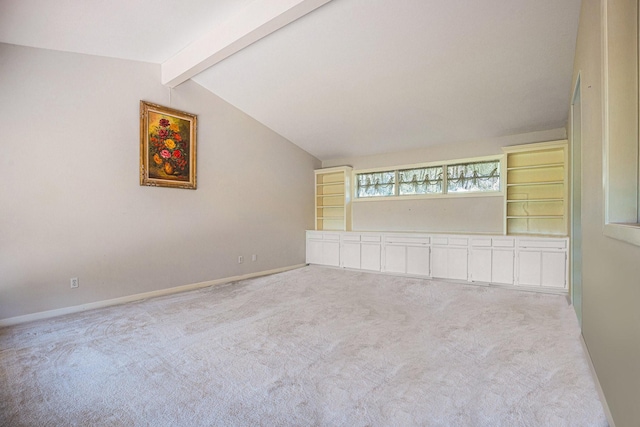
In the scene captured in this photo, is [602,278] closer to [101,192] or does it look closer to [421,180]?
[421,180]

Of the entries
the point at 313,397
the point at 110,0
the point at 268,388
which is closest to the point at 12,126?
the point at 110,0

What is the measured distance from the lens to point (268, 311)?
3.63m

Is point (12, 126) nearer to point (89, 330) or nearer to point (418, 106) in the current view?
point (89, 330)

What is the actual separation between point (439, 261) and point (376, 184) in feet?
7.07

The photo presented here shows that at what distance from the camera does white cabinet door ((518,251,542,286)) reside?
177 inches

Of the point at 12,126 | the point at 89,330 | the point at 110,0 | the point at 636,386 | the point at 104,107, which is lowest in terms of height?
the point at 89,330

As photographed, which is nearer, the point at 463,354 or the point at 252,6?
the point at 463,354

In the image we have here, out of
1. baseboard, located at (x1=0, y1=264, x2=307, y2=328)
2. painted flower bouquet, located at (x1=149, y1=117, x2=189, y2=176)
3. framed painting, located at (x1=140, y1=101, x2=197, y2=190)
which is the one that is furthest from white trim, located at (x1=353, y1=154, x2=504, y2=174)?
painted flower bouquet, located at (x1=149, y1=117, x2=189, y2=176)

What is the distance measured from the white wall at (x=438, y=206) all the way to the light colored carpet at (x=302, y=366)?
1.81m

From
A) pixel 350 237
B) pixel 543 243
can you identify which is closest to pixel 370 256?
pixel 350 237

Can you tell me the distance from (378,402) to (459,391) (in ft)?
1.73

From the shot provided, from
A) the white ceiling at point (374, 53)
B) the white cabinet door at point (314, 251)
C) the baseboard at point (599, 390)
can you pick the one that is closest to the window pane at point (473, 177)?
the white ceiling at point (374, 53)

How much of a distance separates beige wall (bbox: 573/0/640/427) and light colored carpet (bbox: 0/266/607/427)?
298 mm

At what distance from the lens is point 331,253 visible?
661 cm
